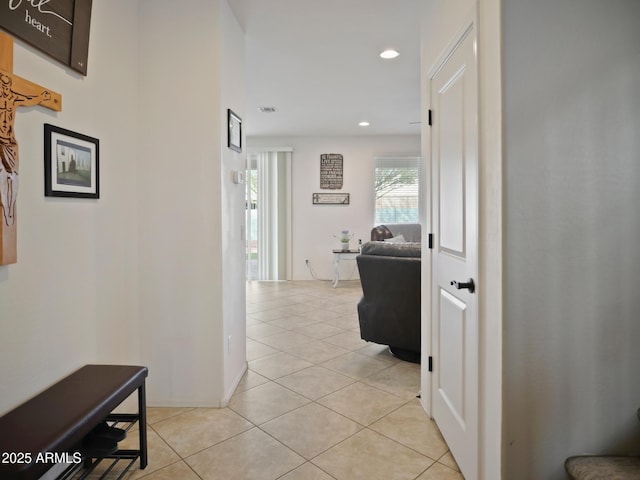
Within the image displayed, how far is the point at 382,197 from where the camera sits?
7656mm

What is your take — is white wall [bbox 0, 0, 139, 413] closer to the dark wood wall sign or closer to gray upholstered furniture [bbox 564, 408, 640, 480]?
the dark wood wall sign

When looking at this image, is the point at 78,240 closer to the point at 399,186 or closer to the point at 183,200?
the point at 183,200

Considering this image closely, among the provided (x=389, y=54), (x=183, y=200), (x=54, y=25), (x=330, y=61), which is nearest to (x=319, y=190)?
(x=330, y=61)

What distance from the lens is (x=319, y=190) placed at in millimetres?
7641

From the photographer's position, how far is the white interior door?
1708mm

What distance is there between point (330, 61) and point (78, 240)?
280cm

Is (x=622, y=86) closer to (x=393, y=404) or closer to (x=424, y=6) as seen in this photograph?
(x=424, y=6)

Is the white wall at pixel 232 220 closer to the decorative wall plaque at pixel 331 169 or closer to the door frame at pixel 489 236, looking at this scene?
the door frame at pixel 489 236

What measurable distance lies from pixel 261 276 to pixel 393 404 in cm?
527

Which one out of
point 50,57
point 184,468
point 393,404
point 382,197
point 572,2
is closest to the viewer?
point 572,2

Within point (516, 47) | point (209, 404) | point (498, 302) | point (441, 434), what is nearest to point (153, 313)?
point (209, 404)

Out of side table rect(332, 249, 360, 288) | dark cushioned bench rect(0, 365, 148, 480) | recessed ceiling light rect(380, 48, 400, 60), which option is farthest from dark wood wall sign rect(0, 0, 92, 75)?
side table rect(332, 249, 360, 288)

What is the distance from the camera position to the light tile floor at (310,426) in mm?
1979

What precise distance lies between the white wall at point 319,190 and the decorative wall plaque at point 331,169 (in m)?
0.08
